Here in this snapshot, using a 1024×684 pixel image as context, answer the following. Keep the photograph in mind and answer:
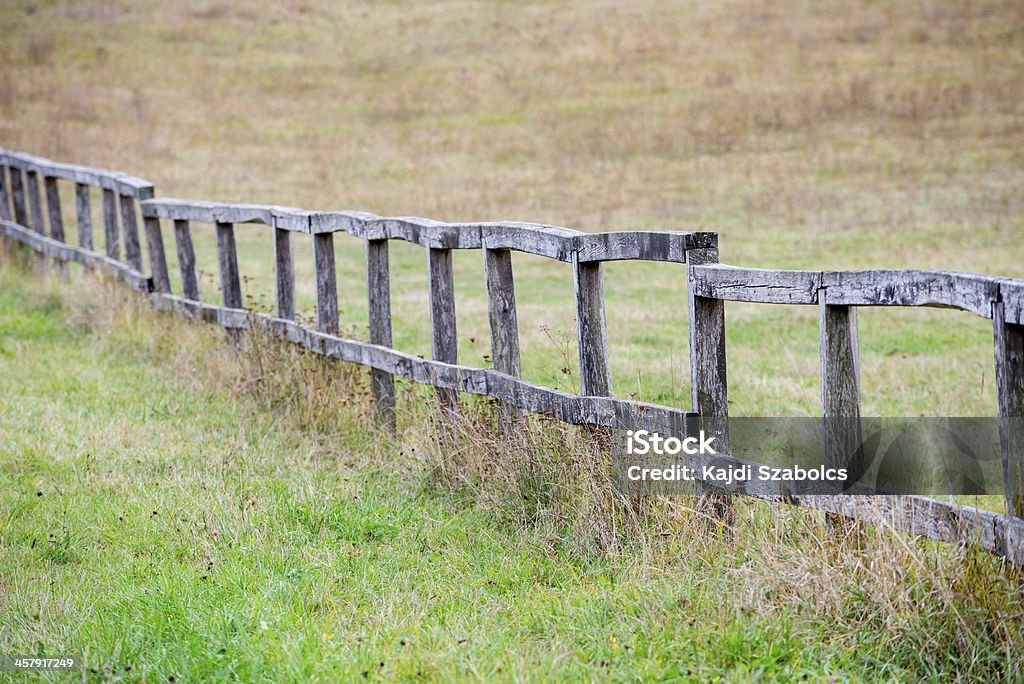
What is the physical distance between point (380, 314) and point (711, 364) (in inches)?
121

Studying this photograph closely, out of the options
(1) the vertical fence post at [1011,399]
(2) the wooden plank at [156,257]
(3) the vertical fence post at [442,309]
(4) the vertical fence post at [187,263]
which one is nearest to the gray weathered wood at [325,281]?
(3) the vertical fence post at [442,309]

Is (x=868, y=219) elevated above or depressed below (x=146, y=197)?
below

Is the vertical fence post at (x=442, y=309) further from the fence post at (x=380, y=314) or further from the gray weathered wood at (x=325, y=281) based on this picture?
the gray weathered wood at (x=325, y=281)

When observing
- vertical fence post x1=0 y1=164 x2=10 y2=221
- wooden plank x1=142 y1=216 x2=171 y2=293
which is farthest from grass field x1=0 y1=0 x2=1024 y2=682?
vertical fence post x1=0 y1=164 x2=10 y2=221

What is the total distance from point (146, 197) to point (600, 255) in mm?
6752

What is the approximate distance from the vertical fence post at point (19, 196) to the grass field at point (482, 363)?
159 cm

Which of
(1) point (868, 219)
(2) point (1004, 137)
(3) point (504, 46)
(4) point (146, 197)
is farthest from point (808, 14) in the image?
(4) point (146, 197)

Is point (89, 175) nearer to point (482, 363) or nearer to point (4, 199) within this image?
point (4, 199)

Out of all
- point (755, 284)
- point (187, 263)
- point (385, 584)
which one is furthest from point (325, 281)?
point (755, 284)

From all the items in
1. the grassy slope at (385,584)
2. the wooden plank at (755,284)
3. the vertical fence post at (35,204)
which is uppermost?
the vertical fence post at (35,204)

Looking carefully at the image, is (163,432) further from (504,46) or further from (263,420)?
(504,46)

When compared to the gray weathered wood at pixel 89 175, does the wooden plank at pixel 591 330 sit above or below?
below

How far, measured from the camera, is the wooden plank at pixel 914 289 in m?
3.76

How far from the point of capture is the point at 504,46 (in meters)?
37.7
